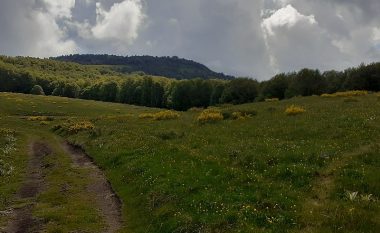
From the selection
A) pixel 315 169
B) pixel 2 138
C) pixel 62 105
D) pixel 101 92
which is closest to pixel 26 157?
pixel 2 138

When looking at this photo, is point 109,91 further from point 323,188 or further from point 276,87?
point 323,188

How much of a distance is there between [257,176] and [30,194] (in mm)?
14905

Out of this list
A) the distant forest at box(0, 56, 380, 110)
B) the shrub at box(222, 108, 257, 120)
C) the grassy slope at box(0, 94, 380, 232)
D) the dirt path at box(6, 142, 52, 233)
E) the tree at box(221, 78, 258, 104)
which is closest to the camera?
the grassy slope at box(0, 94, 380, 232)

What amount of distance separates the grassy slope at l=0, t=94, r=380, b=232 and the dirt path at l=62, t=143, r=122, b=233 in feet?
1.86

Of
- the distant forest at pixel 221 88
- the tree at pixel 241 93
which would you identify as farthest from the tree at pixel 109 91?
the tree at pixel 241 93

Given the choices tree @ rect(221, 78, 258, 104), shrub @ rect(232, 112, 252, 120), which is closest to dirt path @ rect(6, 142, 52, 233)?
shrub @ rect(232, 112, 252, 120)

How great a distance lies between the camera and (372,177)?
2109 cm

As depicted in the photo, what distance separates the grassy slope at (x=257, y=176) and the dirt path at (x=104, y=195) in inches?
22.3

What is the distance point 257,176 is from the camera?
23.5 m

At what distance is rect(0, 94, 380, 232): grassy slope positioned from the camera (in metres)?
17.7

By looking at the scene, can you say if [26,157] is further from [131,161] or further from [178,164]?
[178,164]

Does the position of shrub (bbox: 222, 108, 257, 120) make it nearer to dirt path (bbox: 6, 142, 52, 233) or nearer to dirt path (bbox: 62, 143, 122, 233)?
dirt path (bbox: 62, 143, 122, 233)

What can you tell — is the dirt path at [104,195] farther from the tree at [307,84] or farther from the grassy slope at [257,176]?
the tree at [307,84]

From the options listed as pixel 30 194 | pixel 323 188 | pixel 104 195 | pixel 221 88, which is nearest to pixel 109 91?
pixel 221 88
